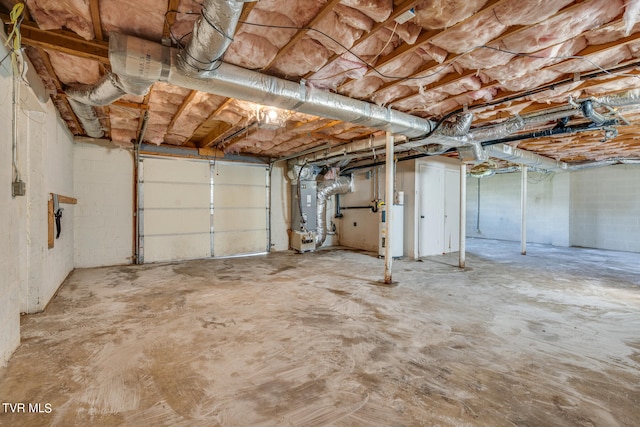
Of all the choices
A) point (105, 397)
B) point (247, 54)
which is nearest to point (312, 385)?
point (105, 397)

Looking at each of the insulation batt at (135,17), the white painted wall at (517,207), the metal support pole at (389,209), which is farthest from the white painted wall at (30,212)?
the white painted wall at (517,207)

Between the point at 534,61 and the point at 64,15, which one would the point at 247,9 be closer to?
the point at 64,15

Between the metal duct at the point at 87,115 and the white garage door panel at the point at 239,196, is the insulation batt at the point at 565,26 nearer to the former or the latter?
the metal duct at the point at 87,115

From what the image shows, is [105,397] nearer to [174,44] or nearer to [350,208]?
[174,44]

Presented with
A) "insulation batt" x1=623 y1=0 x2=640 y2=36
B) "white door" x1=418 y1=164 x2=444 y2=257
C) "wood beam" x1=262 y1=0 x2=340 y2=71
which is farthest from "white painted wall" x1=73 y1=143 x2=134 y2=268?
"insulation batt" x1=623 y1=0 x2=640 y2=36

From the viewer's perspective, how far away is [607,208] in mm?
7590

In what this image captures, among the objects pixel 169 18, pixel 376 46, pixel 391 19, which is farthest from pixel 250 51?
pixel 391 19

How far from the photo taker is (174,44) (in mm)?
2215

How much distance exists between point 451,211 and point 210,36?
21.0 ft

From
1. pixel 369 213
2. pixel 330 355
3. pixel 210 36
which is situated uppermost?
pixel 210 36

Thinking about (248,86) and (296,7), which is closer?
(296,7)

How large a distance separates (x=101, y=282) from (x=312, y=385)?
3.78 meters

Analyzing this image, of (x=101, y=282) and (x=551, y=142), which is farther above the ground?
(x=551, y=142)

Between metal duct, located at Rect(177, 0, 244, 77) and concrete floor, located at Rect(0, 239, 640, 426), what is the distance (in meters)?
2.09
